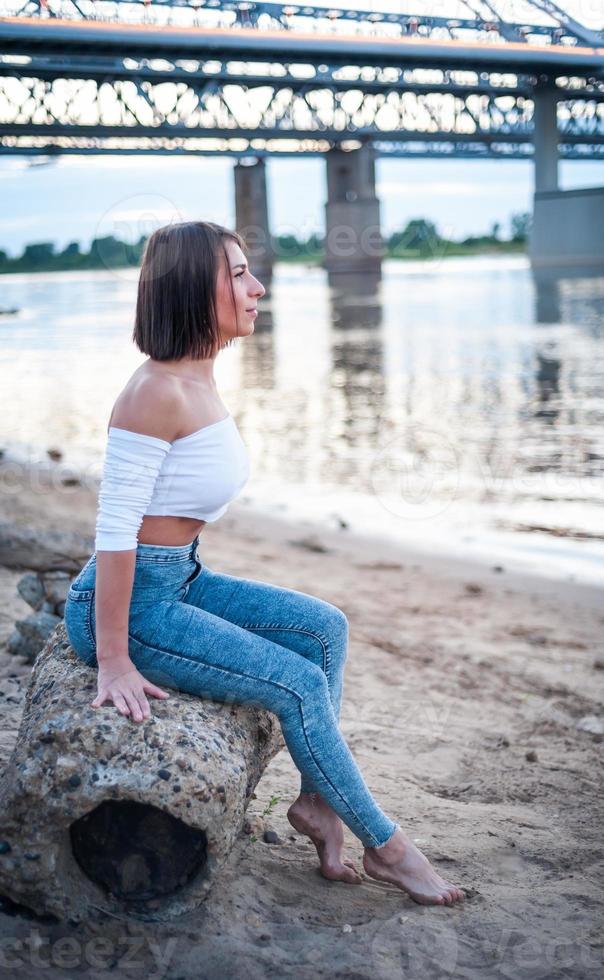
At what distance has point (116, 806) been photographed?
2.21 m

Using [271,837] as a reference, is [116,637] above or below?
above

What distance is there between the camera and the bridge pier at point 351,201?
60.7 meters

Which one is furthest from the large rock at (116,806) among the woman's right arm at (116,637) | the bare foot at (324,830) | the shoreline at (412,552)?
the shoreline at (412,552)

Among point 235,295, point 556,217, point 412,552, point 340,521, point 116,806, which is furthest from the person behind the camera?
point 556,217

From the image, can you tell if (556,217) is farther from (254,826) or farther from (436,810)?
(254,826)

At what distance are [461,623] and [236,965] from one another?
3.49 meters

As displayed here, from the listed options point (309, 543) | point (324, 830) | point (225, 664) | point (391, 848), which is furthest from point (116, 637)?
point (309, 543)

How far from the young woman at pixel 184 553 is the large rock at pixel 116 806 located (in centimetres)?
9

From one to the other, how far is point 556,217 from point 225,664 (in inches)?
2231

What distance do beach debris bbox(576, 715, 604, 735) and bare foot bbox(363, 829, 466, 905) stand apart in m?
1.59

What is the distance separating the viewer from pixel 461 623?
17.8ft

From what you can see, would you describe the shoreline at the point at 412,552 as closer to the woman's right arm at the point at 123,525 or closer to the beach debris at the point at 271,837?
the beach debris at the point at 271,837

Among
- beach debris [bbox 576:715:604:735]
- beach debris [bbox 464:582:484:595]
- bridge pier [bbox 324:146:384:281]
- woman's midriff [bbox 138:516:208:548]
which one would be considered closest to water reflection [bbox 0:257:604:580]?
beach debris [bbox 464:582:484:595]

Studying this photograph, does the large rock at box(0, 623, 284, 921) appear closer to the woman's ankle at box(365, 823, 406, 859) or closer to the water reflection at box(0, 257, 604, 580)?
the woman's ankle at box(365, 823, 406, 859)
